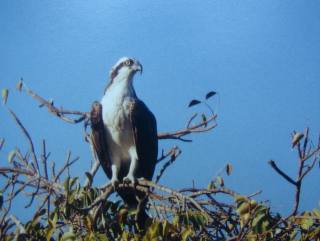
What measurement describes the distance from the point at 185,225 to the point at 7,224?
1.98 feet

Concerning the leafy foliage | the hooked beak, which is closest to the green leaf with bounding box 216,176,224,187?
the leafy foliage

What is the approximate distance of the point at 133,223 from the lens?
185cm

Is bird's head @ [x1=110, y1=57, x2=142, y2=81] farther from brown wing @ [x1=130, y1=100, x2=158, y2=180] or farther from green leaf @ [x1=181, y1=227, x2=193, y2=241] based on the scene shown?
green leaf @ [x1=181, y1=227, x2=193, y2=241]

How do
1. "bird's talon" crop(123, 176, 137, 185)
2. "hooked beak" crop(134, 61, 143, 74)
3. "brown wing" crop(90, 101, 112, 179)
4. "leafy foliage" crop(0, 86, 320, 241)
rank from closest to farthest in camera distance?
"leafy foliage" crop(0, 86, 320, 241) < "bird's talon" crop(123, 176, 137, 185) < "brown wing" crop(90, 101, 112, 179) < "hooked beak" crop(134, 61, 143, 74)

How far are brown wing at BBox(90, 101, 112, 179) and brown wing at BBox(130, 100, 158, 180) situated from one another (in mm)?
178

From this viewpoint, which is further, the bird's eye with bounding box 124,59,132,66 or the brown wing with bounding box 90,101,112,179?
the bird's eye with bounding box 124,59,132,66

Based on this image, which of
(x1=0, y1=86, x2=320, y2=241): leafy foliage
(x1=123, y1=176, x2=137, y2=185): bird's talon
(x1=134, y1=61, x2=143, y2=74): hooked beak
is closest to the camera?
(x1=0, y1=86, x2=320, y2=241): leafy foliage

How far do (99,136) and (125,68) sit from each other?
46 cm

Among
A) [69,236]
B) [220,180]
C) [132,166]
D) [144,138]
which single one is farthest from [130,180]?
[69,236]

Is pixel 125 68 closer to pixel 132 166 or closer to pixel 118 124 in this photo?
pixel 118 124

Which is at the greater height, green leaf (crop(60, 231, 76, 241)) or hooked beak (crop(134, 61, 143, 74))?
hooked beak (crop(134, 61, 143, 74))

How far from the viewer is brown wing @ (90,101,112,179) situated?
257 cm

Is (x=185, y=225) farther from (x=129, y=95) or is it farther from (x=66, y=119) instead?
(x=129, y=95)

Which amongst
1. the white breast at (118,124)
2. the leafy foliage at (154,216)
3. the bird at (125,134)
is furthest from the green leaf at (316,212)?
the white breast at (118,124)
